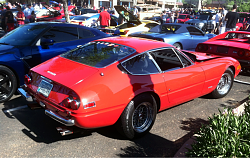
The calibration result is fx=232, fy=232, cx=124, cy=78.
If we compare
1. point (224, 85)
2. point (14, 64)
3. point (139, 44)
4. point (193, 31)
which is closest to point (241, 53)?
point (224, 85)

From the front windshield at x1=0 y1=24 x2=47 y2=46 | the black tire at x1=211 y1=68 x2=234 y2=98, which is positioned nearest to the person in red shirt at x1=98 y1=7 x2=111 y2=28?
the front windshield at x1=0 y1=24 x2=47 y2=46

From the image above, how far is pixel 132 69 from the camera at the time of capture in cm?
349

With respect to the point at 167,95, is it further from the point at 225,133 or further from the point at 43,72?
the point at 43,72

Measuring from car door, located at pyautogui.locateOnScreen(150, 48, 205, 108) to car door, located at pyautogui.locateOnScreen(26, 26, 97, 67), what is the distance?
2.40 m

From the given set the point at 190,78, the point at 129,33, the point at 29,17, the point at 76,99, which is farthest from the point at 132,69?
the point at 29,17

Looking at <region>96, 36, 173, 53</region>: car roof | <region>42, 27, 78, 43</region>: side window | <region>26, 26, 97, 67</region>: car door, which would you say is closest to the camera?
<region>96, 36, 173, 53</region>: car roof

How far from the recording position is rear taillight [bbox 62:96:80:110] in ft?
9.48

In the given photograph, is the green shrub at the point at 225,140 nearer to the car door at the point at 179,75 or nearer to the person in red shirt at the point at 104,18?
the car door at the point at 179,75

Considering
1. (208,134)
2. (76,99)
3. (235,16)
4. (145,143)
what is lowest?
(145,143)

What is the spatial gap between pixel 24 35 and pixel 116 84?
335cm

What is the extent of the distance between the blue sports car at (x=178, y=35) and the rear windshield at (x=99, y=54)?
449cm

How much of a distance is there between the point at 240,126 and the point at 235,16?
9.90m

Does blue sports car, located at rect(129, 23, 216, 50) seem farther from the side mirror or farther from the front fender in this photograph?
the front fender

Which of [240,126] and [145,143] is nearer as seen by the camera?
[240,126]
